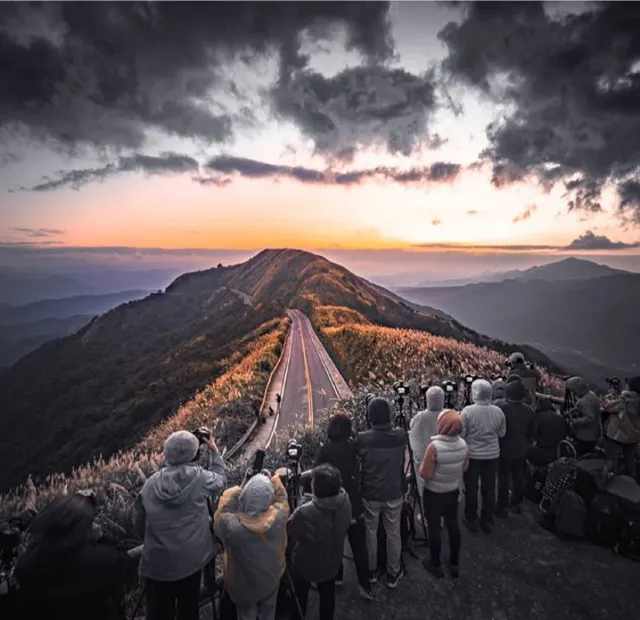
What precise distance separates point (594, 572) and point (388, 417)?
324 centimetres

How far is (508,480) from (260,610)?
4088mm

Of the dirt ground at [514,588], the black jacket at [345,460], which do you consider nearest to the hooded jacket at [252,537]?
the black jacket at [345,460]

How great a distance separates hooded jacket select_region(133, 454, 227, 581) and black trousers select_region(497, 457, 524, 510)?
4438 millimetres

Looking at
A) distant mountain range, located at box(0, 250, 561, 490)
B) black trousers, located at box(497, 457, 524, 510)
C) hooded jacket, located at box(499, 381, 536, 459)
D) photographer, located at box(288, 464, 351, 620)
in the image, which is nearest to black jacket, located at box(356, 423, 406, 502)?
photographer, located at box(288, 464, 351, 620)

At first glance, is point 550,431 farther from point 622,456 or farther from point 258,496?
point 258,496

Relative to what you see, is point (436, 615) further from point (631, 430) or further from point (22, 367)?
point (22, 367)

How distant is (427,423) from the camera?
510 centimetres

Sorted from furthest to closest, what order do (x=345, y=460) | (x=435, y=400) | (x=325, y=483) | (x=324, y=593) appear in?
1. (x=435, y=400)
2. (x=345, y=460)
3. (x=324, y=593)
4. (x=325, y=483)

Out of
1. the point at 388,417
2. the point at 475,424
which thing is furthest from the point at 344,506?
the point at 475,424

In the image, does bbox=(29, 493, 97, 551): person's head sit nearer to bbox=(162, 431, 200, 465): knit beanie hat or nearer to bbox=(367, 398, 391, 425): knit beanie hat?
bbox=(162, 431, 200, 465): knit beanie hat

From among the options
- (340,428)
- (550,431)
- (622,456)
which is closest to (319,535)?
(340,428)

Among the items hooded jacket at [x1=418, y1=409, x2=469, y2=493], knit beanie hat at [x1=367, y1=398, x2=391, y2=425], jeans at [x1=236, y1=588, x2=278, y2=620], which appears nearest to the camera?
jeans at [x1=236, y1=588, x2=278, y2=620]

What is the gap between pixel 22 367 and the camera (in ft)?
294

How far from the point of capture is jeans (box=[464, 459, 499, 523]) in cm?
529
